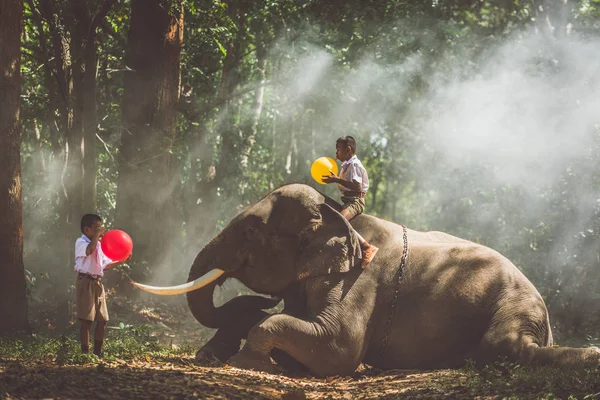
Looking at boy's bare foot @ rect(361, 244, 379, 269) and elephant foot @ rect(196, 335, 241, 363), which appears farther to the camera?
boy's bare foot @ rect(361, 244, 379, 269)

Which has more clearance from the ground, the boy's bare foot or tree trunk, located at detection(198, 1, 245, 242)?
tree trunk, located at detection(198, 1, 245, 242)

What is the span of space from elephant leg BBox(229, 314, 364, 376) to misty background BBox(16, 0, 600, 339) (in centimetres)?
612

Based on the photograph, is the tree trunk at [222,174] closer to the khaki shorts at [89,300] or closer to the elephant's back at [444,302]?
the elephant's back at [444,302]

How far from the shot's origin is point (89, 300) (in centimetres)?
948

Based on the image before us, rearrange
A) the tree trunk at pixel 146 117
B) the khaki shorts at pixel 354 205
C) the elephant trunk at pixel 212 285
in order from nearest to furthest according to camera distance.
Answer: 1. the elephant trunk at pixel 212 285
2. the khaki shorts at pixel 354 205
3. the tree trunk at pixel 146 117

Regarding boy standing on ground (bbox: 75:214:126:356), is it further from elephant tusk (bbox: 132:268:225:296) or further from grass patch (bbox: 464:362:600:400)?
grass patch (bbox: 464:362:600:400)

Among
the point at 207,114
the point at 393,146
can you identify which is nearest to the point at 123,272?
the point at 207,114

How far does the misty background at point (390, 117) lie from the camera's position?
60.1 ft

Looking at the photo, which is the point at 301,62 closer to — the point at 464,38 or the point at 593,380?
the point at 464,38

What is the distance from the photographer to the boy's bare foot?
11.1m

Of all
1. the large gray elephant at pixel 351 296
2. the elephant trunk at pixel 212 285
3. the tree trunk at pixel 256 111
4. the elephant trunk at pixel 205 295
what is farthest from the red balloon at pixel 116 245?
the tree trunk at pixel 256 111

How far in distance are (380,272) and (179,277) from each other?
9.49 meters

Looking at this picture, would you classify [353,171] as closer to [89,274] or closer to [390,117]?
[89,274]

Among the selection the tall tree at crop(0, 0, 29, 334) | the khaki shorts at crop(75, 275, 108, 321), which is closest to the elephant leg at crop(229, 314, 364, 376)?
the khaki shorts at crop(75, 275, 108, 321)
